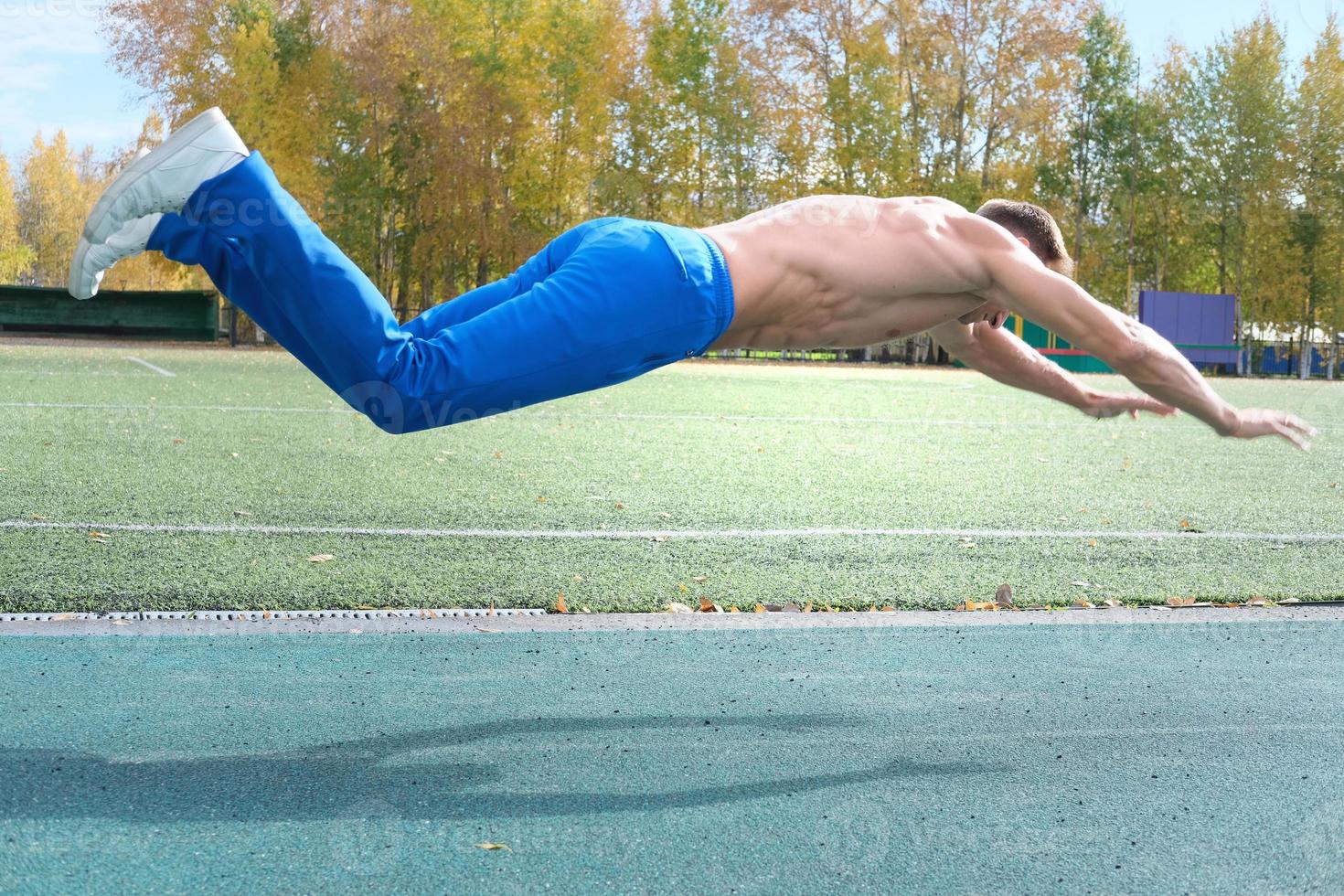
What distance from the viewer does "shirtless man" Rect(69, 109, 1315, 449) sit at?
2.99 m

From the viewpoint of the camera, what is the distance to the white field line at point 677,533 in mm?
5656

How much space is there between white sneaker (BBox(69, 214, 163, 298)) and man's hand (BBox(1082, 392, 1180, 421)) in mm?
2872

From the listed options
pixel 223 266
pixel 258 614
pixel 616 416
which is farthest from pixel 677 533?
pixel 616 416

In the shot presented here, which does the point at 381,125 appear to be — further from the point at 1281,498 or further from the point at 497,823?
the point at 497,823

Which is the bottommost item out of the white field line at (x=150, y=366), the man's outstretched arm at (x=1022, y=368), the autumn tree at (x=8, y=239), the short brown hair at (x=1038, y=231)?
the white field line at (x=150, y=366)

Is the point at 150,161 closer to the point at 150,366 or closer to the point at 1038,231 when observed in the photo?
the point at 1038,231

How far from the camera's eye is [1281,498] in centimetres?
779

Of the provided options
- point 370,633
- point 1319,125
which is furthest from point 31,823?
point 1319,125

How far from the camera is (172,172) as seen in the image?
9.72 feet

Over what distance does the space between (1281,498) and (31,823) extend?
24.5 feet

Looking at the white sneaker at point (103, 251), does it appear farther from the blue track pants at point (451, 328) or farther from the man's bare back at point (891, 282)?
the man's bare back at point (891, 282)

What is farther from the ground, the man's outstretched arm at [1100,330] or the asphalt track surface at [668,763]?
the man's outstretched arm at [1100,330]

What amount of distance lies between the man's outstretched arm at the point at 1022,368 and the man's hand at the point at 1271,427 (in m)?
0.41

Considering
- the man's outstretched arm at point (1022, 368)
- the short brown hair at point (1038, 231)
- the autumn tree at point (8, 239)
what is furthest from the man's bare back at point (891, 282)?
the autumn tree at point (8, 239)
